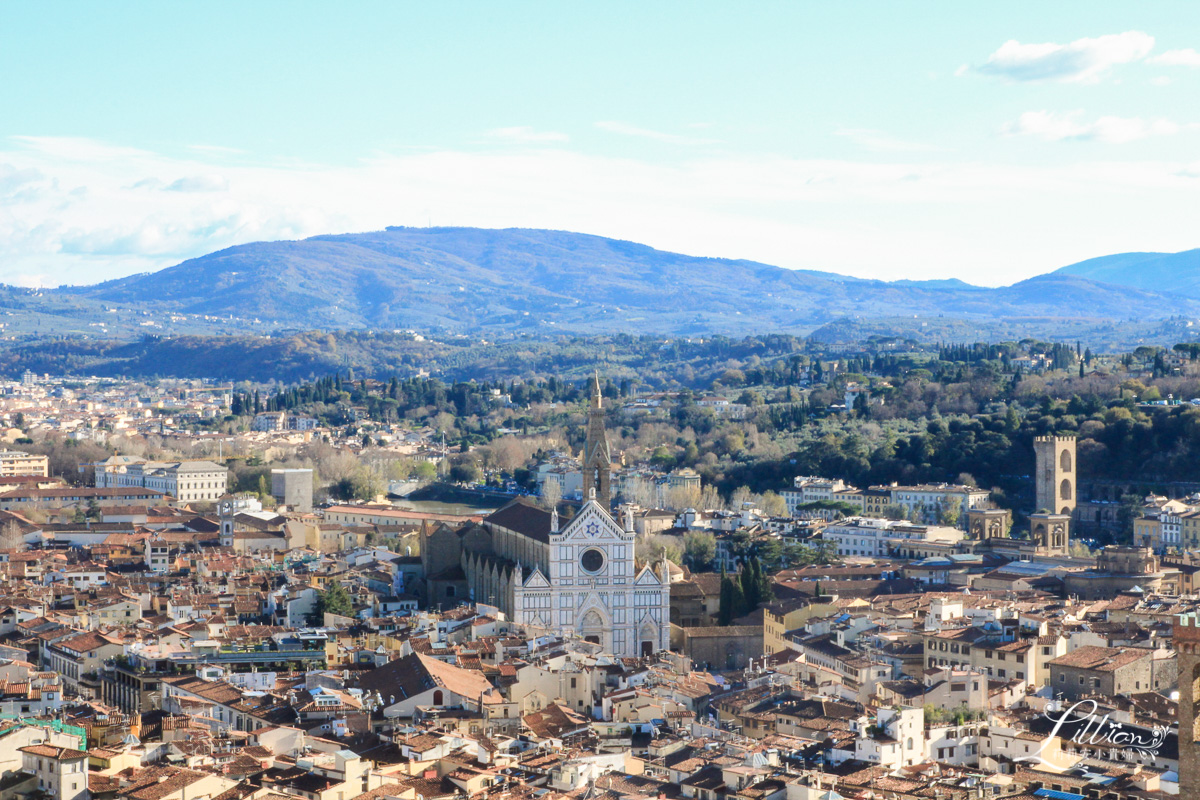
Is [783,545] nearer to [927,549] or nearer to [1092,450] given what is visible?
[927,549]

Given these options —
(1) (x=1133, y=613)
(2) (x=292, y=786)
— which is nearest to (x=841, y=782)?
(2) (x=292, y=786)

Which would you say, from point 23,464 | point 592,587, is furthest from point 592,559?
point 23,464

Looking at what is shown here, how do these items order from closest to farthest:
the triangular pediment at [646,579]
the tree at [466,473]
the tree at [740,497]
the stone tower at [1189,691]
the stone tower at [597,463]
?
the stone tower at [1189,691]
the triangular pediment at [646,579]
the stone tower at [597,463]
the tree at [740,497]
the tree at [466,473]

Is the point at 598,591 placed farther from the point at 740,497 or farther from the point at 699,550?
the point at 740,497

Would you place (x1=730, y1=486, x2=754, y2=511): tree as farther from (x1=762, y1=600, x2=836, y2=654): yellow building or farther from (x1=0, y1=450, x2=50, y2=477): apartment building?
(x1=0, y1=450, x2=50, y2=477): apartment building

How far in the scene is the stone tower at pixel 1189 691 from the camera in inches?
451

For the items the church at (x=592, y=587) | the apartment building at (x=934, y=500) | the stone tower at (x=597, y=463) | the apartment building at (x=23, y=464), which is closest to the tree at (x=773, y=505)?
the apartment building at (x=934, y=500)

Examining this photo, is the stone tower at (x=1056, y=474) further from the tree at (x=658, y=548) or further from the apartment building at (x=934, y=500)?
the tree at (x=658, y=548)

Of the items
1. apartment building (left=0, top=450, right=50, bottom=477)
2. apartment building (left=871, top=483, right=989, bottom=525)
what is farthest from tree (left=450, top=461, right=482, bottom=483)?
apartment building (left=871, top=483, right=989, bottom=525)

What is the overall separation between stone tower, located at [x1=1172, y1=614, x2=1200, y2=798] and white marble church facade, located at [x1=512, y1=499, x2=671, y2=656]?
65.2ft

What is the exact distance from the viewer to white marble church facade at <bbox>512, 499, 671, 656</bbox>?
103 ft

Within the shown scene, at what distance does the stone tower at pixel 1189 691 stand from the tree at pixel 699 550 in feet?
98.0

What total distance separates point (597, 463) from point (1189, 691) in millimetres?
23949

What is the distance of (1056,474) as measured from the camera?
50062 millimetres
